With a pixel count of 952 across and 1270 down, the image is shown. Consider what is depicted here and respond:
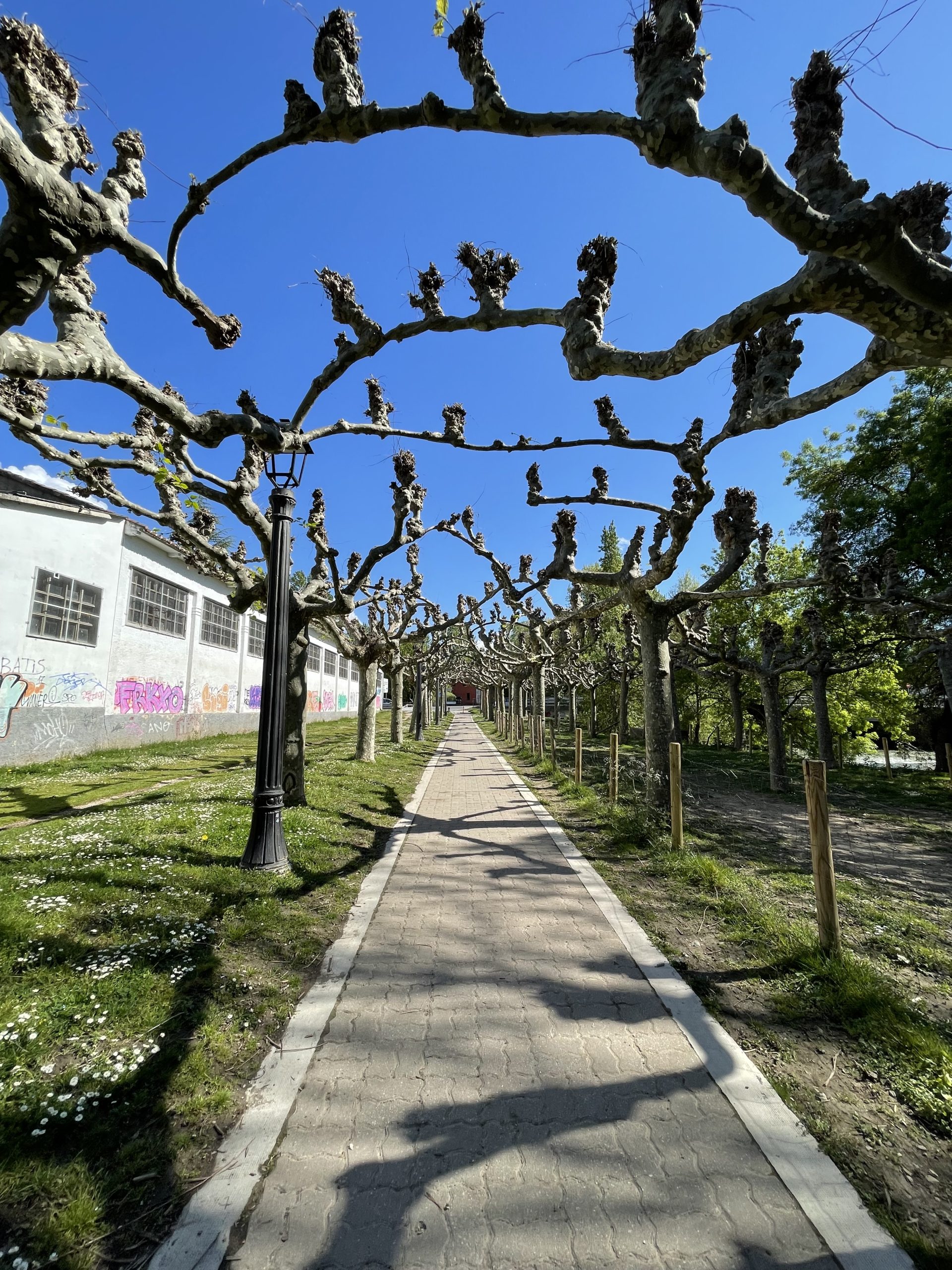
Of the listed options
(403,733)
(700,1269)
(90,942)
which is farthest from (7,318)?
(403,733)

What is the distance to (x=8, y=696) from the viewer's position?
1180 centimetres

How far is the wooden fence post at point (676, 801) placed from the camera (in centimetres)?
628

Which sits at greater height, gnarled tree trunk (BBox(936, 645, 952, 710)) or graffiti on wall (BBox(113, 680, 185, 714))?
gnarled tree trunk (BBox(936, 645, 952, 710))

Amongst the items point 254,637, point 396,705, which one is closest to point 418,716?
point 396,705

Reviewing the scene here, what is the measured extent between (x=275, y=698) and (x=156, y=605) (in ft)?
47.7

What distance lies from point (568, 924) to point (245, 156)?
6.09 m

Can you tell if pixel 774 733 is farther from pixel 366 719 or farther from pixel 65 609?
pixel 65 609

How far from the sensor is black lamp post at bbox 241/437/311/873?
5281mm

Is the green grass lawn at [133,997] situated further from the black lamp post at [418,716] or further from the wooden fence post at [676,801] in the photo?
the black lamp post at [418,716]

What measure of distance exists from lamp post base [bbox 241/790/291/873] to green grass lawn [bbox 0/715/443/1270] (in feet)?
0.54

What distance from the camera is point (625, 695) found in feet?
77.6

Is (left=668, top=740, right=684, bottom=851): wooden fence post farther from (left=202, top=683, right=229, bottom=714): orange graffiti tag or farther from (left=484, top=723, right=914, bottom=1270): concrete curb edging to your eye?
(left=202, top=683, right=229, bottom=714): orange graffiti tag

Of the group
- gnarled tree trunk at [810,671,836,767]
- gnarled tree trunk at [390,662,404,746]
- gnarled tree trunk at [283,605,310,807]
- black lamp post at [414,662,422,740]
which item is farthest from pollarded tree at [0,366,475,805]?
black lamp post at [414,662,422,740]

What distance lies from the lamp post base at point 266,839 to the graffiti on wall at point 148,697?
12417mm
